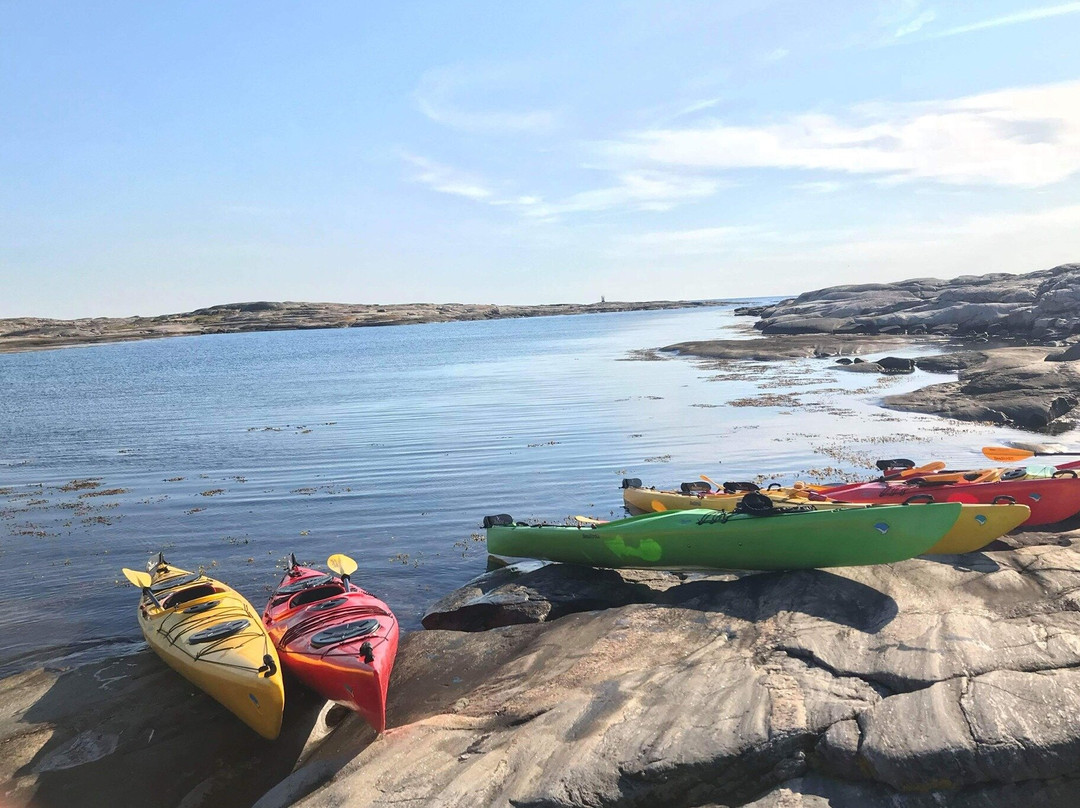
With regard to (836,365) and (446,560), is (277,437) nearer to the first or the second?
(446,560)

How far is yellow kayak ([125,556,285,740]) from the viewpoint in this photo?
777cm

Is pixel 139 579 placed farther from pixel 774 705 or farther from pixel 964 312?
pixel 964 312

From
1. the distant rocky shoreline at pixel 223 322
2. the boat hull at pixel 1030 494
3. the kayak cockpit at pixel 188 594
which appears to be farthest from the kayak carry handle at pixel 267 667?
the distant rocky shoreline at pixel 223 322

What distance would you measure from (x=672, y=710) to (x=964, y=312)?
5937cm

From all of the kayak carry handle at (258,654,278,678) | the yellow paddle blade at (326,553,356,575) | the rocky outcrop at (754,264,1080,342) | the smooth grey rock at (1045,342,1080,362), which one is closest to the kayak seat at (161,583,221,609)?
the yellow paddle blade at (326,553,356,575)

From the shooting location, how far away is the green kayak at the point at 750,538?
29.8 feet

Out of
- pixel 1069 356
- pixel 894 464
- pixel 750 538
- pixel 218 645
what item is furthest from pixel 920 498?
pixel 1069 356

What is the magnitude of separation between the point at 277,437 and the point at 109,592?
1394 cm

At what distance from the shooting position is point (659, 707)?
21.3 feet

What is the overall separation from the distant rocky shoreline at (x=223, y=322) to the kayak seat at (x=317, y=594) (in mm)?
99996

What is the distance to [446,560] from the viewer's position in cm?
1336

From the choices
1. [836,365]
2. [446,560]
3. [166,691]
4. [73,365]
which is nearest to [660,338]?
[836,365]

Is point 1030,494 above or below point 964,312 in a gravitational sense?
below

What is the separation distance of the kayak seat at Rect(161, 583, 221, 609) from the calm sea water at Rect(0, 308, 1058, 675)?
3.01ft
